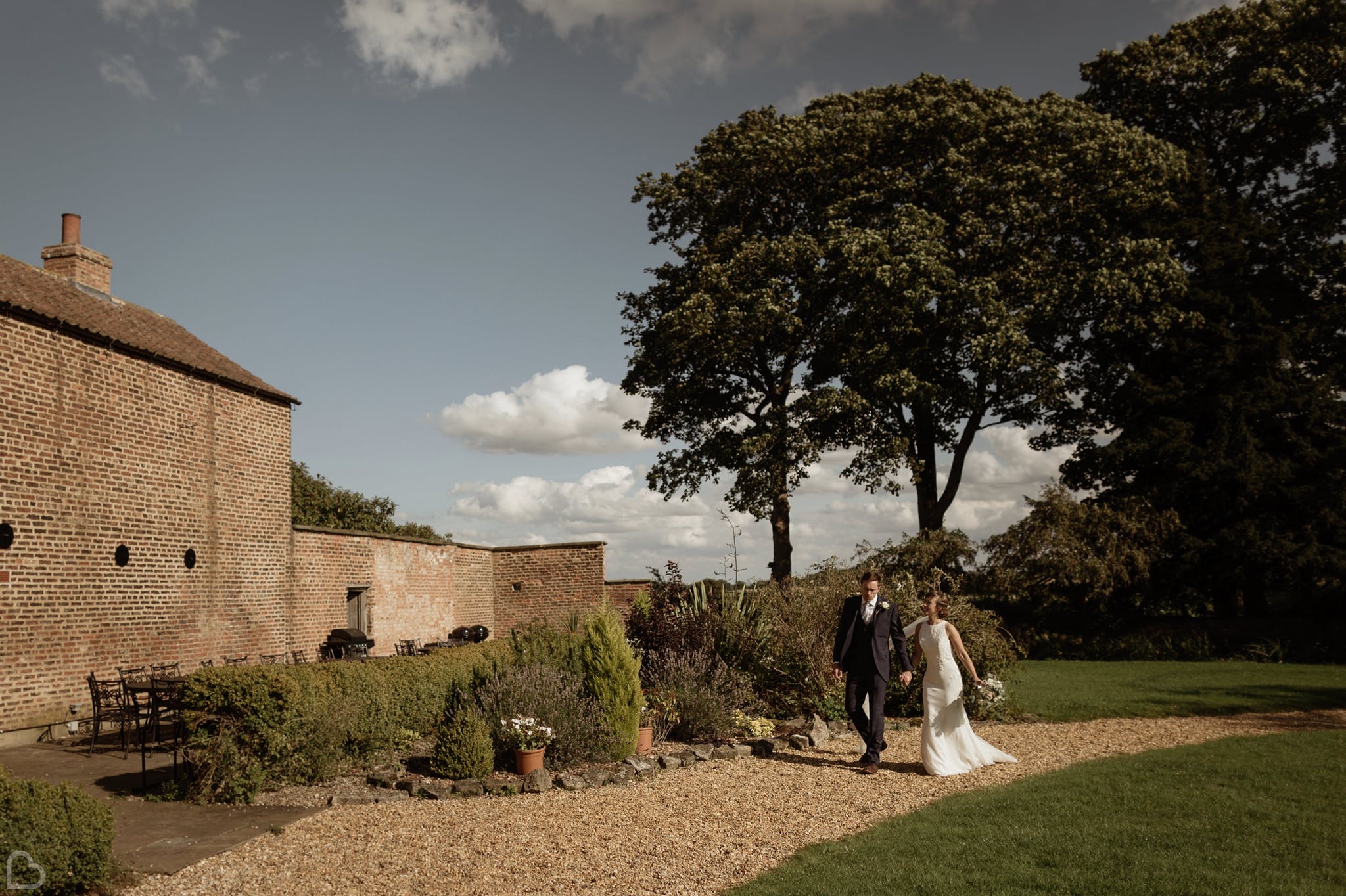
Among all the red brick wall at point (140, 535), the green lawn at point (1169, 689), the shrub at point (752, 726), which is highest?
the red brick wall at point (140, 535)

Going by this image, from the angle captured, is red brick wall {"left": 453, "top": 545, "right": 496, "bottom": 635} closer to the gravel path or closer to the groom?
the gravel path

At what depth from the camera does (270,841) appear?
Answer: 21.2 feet

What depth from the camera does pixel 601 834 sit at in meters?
6.50

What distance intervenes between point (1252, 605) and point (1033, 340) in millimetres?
9063

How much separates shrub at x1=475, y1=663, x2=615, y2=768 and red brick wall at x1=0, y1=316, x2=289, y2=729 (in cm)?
705

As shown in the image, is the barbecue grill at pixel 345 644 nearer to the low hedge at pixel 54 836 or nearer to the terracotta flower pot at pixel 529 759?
the terracotta flower pot at pixel 529 759

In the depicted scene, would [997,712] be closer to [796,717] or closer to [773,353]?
[796,717]

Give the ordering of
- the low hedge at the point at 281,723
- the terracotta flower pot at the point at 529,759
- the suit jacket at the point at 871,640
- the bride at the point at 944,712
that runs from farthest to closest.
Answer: the suit jacket at the point at 871,640 → the bride at the point at 944,712 → the terracotta flower pot at the point at 529,759 → the low hedge at the point at 281,723

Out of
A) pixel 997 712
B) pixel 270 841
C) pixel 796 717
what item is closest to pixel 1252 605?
pixel 997 712

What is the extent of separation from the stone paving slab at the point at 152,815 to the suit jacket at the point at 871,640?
204 inches

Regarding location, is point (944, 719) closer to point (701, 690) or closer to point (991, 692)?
point (701, 690)

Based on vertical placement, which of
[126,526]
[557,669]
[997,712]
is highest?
[126,526]

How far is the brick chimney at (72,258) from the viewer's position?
632 inches

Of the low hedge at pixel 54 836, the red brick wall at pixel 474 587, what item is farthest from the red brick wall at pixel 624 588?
the low hedge at pixel 54 836
